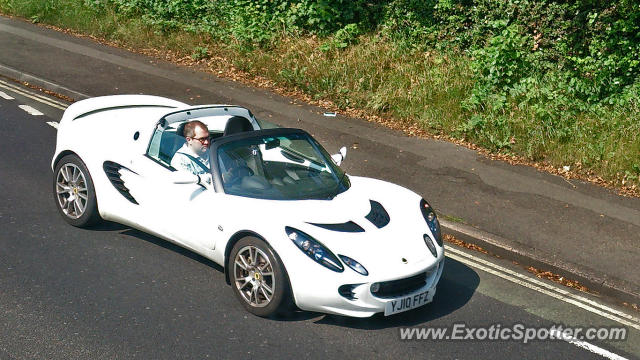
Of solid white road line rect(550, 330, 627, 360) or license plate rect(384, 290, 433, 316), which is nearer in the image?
license plate rect(384, 290, 433, 316)

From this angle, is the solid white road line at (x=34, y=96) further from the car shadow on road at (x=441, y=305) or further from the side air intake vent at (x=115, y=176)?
the car shadow on road at (x=441, y=305)

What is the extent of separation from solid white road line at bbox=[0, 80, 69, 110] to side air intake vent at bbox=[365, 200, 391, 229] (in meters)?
8.23

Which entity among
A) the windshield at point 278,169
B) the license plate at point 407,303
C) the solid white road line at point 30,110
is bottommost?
the solid white road line at point 30,110

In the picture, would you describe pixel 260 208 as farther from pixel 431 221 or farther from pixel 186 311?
pixel 431 221

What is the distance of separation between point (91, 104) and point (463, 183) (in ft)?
16.4

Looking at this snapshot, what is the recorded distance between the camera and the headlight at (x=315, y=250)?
698 cm

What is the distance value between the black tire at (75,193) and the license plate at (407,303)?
3.63 meters

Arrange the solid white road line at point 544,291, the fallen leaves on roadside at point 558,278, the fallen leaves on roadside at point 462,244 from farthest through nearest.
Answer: the fallen leaves on roadside at point 462,244, the fallen leaves on roadside at point 558,278, the solid white road line at point 544,291

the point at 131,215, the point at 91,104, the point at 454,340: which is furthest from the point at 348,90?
the point at 454,340

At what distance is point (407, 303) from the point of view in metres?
7.18

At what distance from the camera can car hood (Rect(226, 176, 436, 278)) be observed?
7.10m

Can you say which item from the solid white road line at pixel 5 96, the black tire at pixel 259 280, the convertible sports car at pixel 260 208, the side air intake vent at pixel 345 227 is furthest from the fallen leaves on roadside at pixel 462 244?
the solid white road line at pixel 5 96

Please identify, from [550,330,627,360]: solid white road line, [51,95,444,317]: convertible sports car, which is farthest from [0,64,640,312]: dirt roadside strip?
[51,95,444,317]: convertible sports car

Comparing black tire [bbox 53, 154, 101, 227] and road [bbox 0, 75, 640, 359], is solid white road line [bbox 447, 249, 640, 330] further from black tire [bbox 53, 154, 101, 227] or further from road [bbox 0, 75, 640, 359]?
black tire [bbox 53, 154, 101, 227]
